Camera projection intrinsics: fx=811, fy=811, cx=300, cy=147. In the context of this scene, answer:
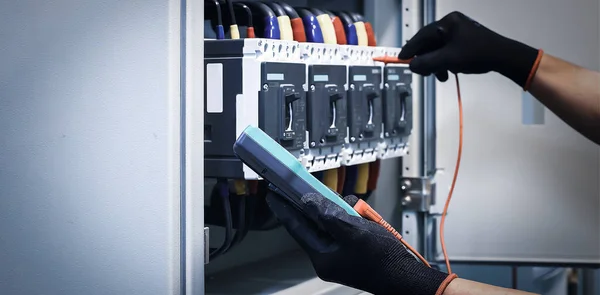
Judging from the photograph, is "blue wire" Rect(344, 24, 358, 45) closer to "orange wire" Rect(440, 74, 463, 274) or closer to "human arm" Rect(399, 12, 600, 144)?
"human arm" Rect(399, 12, 600, 144)

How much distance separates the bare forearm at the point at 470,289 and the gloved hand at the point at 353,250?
2cm

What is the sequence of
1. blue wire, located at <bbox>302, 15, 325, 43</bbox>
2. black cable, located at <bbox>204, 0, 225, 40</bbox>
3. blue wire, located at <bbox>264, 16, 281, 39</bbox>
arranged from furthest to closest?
blue wire, located at <bbox>302, 15, 325, 43</bbox>, blue wire, located at <bbox>264, 16, 281, 39</bbox>, black cable, located at <bbox>204, 0, 225, 40</bbox>

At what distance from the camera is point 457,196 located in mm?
1859

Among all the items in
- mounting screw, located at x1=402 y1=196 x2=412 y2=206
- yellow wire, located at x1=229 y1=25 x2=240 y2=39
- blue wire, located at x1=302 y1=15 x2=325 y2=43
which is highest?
blue wire, located at x1=302 y1=15 x2=325 y2=43

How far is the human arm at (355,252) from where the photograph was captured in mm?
1130

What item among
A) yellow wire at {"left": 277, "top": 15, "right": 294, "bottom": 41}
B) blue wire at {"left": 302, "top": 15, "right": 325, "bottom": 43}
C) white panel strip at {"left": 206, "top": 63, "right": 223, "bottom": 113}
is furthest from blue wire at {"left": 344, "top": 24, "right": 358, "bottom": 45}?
white panel strip at {"left": 206, "top": 63, "right": 223, "bottom": 113}

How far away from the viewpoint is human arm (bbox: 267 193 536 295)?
44.5 inches

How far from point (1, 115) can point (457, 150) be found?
1.06 meters

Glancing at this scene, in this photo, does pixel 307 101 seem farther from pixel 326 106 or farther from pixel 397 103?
pixel 397 103

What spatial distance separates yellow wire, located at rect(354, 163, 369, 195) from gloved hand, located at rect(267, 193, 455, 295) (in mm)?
563

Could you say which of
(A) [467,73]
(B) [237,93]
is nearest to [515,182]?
(A) [467,73]

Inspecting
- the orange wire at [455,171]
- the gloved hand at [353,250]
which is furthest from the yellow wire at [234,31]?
the orange wire at [455,171]

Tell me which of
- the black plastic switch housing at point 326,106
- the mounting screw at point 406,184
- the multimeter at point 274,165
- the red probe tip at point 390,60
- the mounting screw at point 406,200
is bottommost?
the mounting screw at point 406,200

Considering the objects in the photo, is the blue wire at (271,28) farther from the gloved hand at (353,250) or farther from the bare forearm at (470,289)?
the bare forearm at (470,289)
